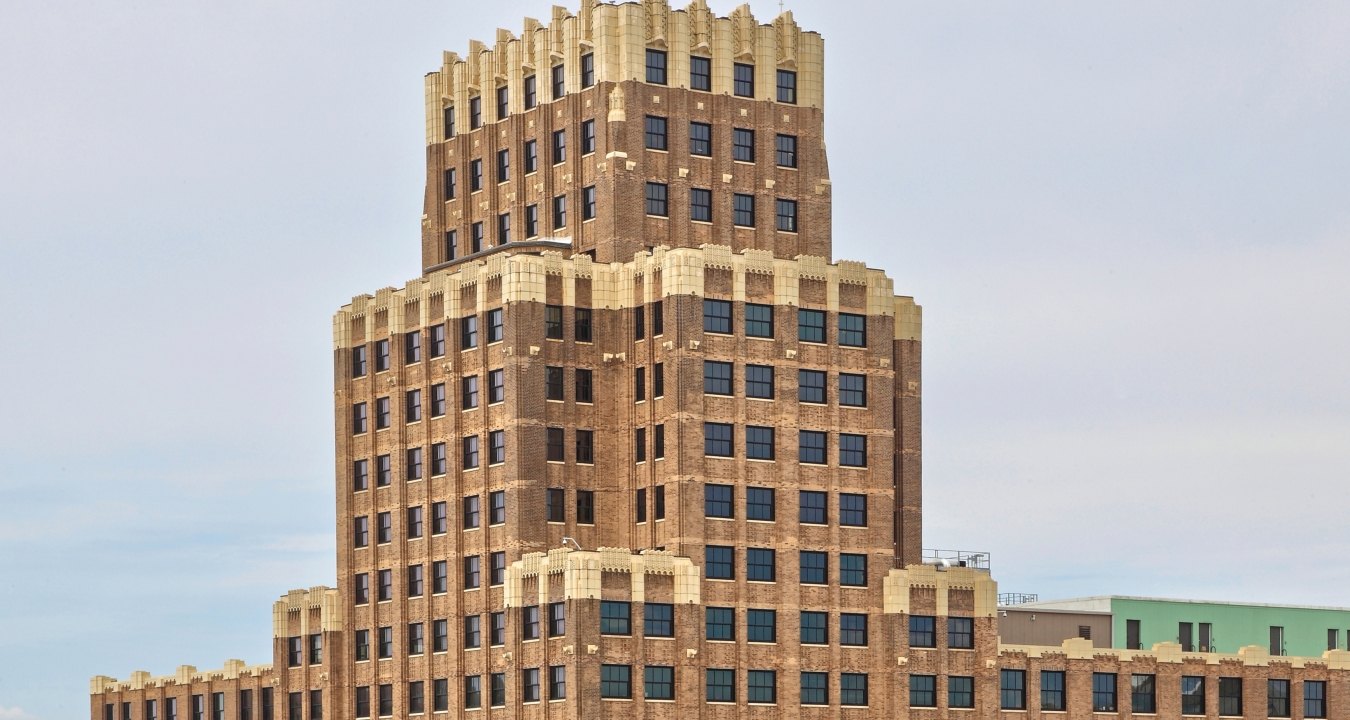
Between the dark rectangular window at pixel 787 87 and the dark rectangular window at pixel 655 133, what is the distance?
8185 mm

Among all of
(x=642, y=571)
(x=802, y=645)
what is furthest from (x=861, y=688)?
(x=642, y=571)

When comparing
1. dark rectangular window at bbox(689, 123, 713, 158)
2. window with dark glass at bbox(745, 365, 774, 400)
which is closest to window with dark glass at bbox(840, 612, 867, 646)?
window with dark glass at bbox(745, 365, 774, 400)

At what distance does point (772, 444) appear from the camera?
15462 centimetres

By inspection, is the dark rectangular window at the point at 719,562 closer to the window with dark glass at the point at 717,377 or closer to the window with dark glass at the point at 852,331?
the window with dark glass at the point at 717,377

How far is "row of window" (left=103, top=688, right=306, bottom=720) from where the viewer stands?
166750 millimetres

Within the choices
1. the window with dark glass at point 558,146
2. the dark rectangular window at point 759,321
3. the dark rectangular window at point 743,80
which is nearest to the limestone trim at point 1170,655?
the dark rectangular window at point 759,321

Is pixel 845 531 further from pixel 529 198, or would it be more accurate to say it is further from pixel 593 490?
pixel 529 198

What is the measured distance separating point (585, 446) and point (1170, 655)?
3656 cm

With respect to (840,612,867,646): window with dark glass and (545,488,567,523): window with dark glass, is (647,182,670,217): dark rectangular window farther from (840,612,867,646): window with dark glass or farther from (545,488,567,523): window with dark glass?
(840,612,867,646): window with dark glass

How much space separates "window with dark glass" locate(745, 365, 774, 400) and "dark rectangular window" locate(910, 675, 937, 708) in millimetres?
17547

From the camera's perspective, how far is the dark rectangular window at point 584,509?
155 meters

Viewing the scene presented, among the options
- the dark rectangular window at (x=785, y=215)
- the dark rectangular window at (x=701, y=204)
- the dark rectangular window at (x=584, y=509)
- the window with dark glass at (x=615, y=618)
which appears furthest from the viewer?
the dark rectangular window at (x=785, y=215)

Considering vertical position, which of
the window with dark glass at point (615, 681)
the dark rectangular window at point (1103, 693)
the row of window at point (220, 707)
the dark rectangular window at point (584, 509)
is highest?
the dark rectangular window at point (584, 509)

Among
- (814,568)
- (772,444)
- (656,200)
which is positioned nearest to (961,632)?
Result: (814,568)
